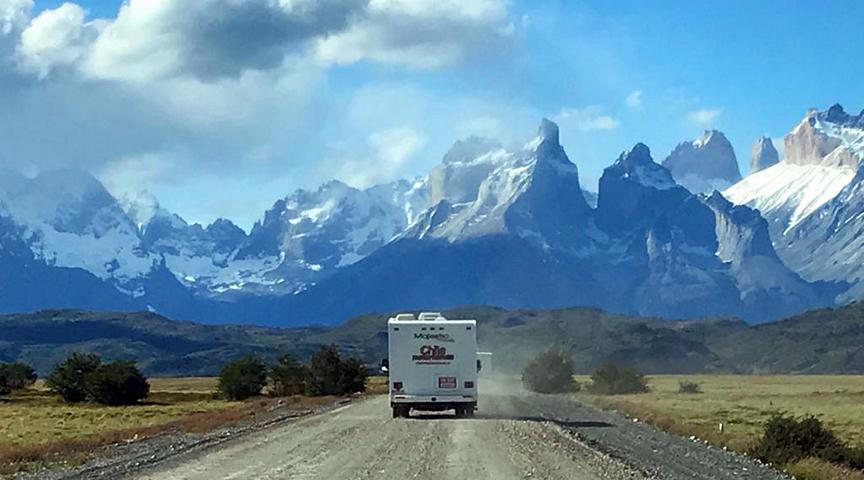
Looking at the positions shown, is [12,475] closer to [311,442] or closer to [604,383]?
[311,442]

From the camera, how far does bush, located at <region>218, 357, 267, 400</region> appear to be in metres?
97.2

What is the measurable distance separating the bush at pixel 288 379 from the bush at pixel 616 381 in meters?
24.5

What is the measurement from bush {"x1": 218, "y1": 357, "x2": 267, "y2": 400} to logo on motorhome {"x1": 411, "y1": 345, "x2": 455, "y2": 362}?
168 feet

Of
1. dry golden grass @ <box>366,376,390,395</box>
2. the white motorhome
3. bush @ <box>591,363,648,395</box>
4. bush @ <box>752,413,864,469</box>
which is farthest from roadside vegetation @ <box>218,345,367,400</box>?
bush @ <box>752,413,864,469</box>

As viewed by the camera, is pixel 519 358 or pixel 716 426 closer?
pixel 716 426

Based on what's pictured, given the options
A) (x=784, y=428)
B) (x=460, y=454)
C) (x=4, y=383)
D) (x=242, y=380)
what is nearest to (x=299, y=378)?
(x=242, y=380)

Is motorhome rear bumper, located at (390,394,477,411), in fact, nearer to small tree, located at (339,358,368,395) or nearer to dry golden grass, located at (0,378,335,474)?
dry golden grass, located at (0,378,335,474)

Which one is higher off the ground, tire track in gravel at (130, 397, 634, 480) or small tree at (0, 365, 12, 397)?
small tree at (0, 365, 12, 397)

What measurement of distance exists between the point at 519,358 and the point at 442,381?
14599cm

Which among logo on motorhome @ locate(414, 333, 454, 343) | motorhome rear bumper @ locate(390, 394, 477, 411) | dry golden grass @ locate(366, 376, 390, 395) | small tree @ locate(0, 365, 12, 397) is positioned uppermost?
logo on motorhome @ locate(414, 333, 454, 343)

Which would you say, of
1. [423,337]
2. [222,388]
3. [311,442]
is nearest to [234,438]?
[311,442]

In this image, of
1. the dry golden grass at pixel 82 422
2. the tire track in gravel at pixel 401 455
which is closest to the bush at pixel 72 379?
the dry golden grass at pixel 82 422

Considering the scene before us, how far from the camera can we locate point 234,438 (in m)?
42.1

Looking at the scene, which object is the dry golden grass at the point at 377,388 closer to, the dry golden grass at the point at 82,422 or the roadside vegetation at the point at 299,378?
the roadside vegetation at the point at 299,378
